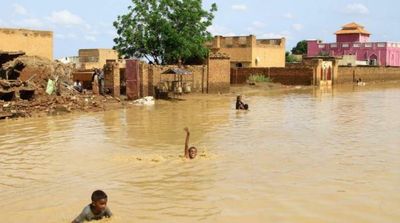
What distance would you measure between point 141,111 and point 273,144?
431 inches

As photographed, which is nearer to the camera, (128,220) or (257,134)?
(128,220)

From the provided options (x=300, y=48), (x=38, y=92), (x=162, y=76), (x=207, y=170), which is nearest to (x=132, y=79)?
(x=162, y=76)

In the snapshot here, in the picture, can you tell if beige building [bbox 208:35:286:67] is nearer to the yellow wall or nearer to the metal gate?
the yellow wall

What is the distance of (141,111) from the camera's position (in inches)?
955

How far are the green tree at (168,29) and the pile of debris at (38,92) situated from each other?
8.17 m

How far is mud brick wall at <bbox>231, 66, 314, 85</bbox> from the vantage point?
47.0m

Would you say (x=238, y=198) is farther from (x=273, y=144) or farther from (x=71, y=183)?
(x=273, y=144)

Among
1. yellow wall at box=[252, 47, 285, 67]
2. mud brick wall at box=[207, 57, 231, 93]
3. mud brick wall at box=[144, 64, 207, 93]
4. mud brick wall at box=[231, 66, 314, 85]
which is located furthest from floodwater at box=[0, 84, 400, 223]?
yellow wall at box=[252, 47, 285, 67]

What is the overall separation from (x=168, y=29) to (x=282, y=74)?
1692 centimetres

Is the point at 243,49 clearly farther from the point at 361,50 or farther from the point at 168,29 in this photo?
the point at 361,50

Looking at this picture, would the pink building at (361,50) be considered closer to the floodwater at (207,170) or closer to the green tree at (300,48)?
the green tree at (300,48)

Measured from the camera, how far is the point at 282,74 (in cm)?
4778

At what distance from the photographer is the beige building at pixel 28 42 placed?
28.6 metres

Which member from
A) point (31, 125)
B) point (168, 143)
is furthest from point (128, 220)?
point (31, 125)
